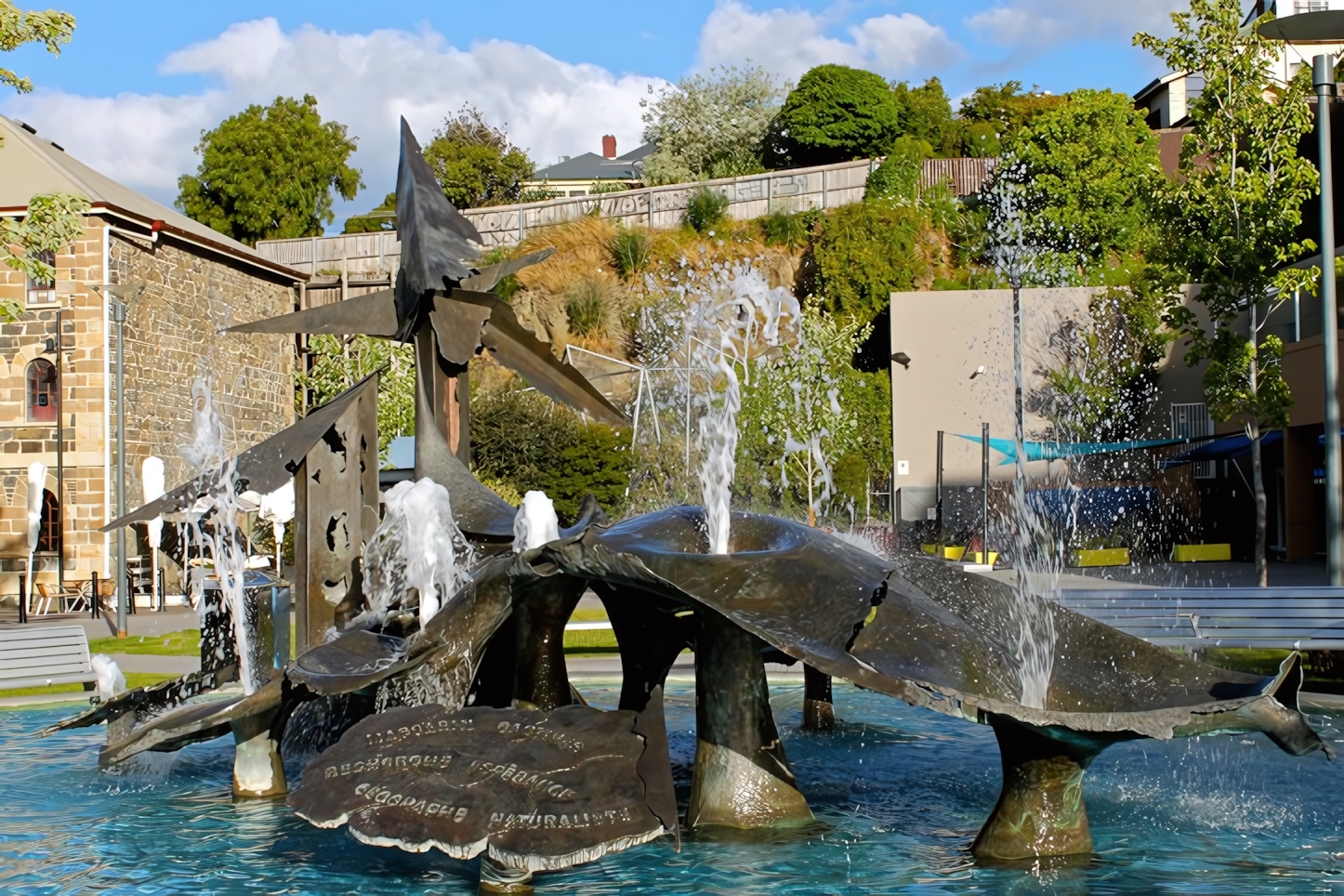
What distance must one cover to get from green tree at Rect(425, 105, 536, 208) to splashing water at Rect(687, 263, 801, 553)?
60.6 ft

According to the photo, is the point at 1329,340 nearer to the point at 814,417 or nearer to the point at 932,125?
the point at 814,417

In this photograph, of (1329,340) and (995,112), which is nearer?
(1329,340)

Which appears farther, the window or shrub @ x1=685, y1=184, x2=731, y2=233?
shrub @ x1=685, y1=184, x2=731, y2=233

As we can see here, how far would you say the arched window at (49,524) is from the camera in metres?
27.7

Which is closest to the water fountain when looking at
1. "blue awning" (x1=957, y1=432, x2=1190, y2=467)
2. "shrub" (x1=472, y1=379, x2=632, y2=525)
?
"shrub" (x1=472, y1=379, x2=632, y2=525)

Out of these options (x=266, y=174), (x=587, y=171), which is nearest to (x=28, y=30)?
(x=266, y=174)

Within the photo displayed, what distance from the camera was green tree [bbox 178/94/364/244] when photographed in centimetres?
4894

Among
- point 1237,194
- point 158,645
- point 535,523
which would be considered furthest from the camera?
point 1237,194

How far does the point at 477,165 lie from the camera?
190 feet

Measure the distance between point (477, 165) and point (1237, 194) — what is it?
43.4m

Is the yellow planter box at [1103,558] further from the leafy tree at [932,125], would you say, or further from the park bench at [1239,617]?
the leafy tree at [932,125]

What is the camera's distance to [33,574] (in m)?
27.3

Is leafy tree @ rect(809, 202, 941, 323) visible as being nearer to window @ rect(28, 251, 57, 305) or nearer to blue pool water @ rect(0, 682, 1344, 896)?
window @ rect(28, 251, 57, 305)

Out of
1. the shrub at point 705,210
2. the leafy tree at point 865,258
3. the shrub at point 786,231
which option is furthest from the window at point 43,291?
the shrub at point 786,231
